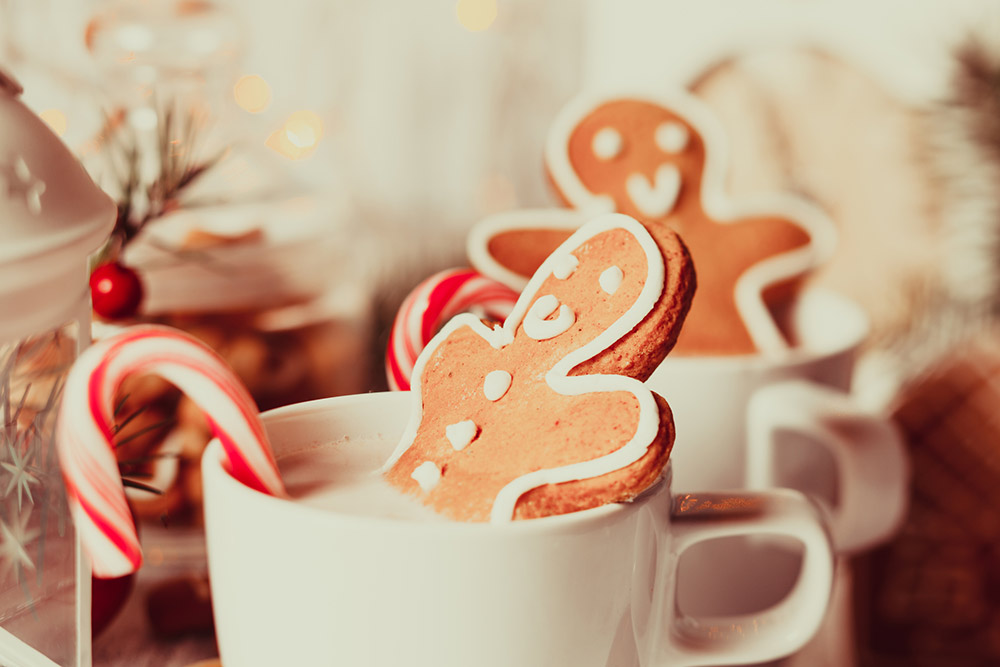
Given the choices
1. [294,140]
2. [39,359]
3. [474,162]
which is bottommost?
[474,162]

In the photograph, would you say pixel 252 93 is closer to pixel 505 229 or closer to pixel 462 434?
pixel 505 229

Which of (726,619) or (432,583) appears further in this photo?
(726,619)

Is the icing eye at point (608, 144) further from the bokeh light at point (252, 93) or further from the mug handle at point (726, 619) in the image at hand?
the bokeh light at point (252, 93)

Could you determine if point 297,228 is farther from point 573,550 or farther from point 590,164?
point 573,550

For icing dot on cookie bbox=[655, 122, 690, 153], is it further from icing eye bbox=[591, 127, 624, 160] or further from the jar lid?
the jar lid

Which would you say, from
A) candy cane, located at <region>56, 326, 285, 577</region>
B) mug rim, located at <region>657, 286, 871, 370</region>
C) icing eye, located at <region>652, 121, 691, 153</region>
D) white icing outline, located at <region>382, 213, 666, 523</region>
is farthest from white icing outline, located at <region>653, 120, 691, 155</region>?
candy cane, located at <region>56, 326, 285, 577</region>

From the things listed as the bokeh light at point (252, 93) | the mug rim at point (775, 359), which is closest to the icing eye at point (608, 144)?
the mug rim at point (775, 359)

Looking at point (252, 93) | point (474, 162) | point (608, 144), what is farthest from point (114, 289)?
point (474, 162)

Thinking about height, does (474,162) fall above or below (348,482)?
below
